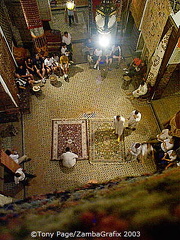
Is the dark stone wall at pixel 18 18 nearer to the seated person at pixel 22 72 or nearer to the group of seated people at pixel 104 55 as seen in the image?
the seated person at pixel 22 72

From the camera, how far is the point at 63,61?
888cm

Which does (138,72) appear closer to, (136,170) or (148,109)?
(148,109)

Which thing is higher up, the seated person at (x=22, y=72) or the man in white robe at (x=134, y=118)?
the seated person at (x=22, y=72)

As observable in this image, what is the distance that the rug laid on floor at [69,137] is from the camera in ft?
23.5

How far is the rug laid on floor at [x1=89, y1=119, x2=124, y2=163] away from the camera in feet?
23.2

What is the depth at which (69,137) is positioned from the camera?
24.5 ft

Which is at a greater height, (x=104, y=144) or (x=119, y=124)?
(x=119, y=124)

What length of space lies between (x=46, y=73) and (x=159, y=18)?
4831 millimetres

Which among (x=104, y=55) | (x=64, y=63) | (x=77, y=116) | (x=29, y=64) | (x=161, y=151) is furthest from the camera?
(x=104, y=55)

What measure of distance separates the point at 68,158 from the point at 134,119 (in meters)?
2.49

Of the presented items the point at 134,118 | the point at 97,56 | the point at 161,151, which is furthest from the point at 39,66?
the point at 161,151

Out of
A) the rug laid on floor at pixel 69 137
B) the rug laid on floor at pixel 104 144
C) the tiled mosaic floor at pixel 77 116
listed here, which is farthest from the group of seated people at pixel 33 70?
the rug laid on floor at pixel 104 144

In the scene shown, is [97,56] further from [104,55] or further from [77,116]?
[77,116]

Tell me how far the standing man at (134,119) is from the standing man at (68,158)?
2178mm
